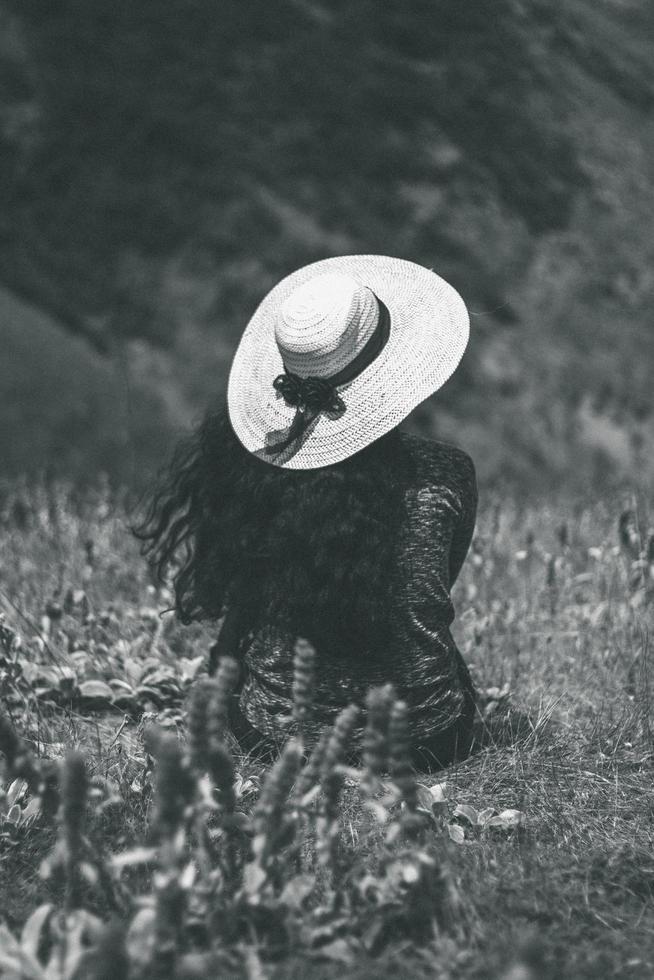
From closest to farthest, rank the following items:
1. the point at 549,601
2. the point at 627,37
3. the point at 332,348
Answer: the point at 332,348 → the point at 549,601 → the point at 627,37

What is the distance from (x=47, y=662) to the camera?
10.2 feet

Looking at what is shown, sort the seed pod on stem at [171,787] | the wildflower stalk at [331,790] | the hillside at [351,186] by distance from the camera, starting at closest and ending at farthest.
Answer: the seed pod on stem at [171,787] → the wildflower stalk at [331,790] → the hillside at [351,186]

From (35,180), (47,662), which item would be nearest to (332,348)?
(47,662)

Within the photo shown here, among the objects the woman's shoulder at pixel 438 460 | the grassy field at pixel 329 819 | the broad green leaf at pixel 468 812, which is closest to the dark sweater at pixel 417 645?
the woman's shoulder at pixel 438 460

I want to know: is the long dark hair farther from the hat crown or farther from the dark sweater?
the hat crown

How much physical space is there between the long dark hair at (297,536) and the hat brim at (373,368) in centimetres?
8

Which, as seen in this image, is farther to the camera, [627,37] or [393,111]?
[627,37]

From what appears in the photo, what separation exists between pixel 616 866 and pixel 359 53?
7.84m

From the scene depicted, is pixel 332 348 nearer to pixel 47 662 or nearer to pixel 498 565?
pixel 47 662

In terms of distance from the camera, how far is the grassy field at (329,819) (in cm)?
159

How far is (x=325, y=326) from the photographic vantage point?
2.22 metres

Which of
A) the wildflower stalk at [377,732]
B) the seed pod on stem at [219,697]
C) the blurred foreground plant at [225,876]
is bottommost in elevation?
the blurred foreground plant at [225,876]

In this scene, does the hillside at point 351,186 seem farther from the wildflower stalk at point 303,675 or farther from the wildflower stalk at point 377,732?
the wildflower stalk at point 377,732

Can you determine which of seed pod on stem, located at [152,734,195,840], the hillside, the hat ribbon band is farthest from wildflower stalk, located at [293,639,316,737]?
the hillside
